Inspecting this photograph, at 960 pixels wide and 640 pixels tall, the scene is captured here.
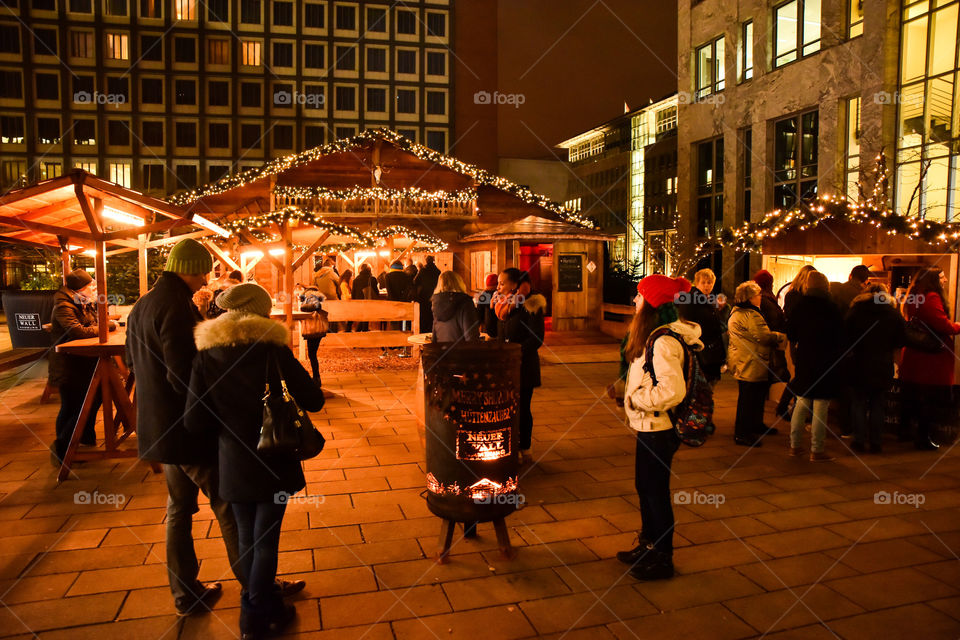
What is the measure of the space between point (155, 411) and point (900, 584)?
4309mm

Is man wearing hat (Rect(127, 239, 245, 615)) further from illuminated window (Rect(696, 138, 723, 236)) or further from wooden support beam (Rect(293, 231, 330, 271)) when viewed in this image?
illuminated window (Rect(696, 138, 723, 236))

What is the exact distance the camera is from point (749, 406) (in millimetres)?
6969

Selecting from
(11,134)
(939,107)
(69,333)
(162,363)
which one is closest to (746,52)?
(939,107)

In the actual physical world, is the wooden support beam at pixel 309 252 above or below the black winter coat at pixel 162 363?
above

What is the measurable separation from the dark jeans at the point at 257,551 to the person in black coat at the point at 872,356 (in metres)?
5.66

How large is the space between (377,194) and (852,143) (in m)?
12.1

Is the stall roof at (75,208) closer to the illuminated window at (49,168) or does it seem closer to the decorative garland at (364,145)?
the decorative garland at (364,145)

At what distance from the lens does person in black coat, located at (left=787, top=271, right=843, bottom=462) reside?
6.22 m

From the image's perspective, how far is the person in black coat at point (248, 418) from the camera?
321cm

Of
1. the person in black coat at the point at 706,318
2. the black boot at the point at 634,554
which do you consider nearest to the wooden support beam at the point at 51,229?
the black boot at the point at 634,554

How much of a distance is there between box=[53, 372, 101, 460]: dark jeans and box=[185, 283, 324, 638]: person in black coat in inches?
142

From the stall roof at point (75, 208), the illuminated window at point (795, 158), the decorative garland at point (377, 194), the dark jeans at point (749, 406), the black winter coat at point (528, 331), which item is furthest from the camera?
the illuminated window at point (795, 158)

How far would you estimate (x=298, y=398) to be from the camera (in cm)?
339

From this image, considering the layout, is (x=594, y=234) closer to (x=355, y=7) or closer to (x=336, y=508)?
(x=336, y=508)
